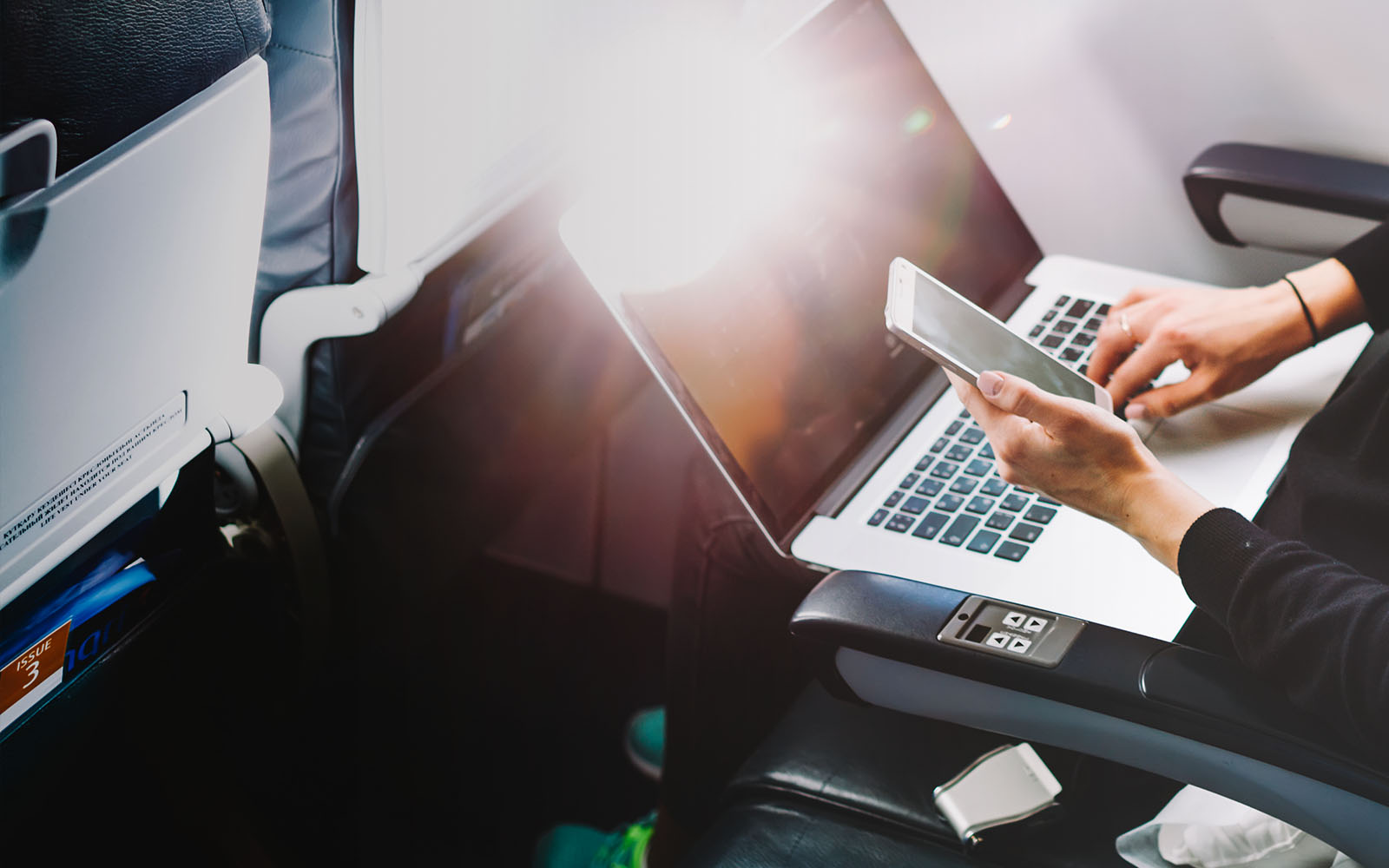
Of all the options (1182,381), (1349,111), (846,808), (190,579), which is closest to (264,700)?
(190,579)

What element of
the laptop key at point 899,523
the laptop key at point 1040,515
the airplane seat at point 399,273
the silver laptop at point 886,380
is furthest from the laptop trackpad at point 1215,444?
the airplane seat at point 399,273

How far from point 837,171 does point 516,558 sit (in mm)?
844

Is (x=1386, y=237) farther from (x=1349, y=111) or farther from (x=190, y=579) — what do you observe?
(x=190, y=579)

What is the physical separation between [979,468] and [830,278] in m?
0.22

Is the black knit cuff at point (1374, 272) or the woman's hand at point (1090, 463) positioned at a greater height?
the woman's hand at point (1090, 463)

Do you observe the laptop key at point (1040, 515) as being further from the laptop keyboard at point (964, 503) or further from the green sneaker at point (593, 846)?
the green sneaker at point (593, 846)

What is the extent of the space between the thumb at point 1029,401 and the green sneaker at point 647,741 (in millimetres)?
747

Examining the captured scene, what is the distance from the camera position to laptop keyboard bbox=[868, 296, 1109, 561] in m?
0.93

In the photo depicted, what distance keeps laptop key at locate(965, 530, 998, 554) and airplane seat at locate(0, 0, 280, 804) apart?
1.85 ft

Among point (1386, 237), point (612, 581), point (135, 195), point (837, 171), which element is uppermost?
point (135, 195)

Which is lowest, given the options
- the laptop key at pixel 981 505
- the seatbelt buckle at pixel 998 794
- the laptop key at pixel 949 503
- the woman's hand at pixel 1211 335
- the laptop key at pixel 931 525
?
the seatbelt buckle at pixel 998 794

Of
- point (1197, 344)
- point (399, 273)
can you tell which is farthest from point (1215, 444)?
point (399, 273)

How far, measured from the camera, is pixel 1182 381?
39.8 inches

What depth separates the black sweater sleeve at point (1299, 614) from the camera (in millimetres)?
664
